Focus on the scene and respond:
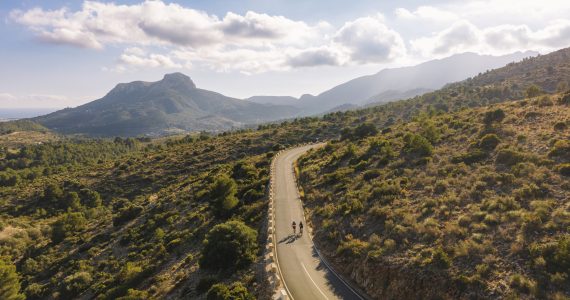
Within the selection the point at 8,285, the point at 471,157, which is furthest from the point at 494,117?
the point at 8,285

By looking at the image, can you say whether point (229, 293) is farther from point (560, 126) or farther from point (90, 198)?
point (90, 198)

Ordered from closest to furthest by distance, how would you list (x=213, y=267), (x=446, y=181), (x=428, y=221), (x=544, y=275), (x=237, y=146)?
(x=544, y=275) < (x=428, y=221) < (x=213, y=267) < (x=446, y=181) < (x=237, y=146)

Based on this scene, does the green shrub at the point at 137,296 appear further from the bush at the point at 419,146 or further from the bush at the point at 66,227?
the bush at the point at 419,146

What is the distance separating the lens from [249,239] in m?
26.7

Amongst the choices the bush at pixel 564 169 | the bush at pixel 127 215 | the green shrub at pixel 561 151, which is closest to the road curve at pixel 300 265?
the bush at pixel 564 169

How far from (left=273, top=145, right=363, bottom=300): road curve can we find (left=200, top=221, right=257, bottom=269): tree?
2551 millimetres

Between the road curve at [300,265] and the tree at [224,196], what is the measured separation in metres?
5.54

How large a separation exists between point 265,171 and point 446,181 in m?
31.6

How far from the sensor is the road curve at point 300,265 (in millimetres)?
20641

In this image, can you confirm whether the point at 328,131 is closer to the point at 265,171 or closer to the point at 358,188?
the point at 265,171

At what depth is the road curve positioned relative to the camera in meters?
20.6

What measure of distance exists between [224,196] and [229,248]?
15.0m

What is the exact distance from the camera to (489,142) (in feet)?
122

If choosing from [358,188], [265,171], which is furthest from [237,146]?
[358,188]
